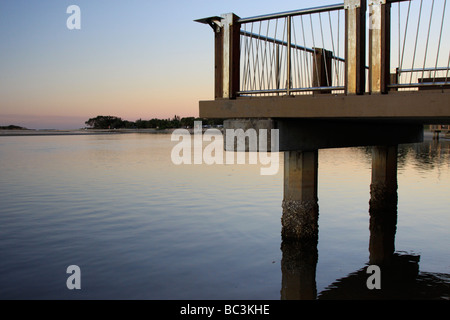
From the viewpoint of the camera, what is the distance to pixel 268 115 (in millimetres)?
8727

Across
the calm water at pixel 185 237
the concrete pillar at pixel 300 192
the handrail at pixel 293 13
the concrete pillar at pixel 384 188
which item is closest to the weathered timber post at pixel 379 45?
the handrail at pixel 293 13

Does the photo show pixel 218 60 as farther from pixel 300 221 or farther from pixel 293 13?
pixel 300 221

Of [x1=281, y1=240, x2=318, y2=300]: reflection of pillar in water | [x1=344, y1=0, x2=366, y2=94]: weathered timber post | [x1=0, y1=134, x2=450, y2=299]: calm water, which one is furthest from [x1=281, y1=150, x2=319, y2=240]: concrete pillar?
[x1=344, y1=0, x2=366, y2=94]: weathered timber post

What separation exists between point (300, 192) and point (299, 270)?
68.7 inches

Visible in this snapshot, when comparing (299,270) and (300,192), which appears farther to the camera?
(299,270)

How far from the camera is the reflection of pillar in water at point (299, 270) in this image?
9323 mm

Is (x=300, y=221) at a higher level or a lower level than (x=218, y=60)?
lower

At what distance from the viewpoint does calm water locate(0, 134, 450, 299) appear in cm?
948

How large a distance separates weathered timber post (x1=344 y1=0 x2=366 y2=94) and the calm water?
13.1ft

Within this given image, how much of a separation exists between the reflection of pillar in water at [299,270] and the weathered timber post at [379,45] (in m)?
4.15

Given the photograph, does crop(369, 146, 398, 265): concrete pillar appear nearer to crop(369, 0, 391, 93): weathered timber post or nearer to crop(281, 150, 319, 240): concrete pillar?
crop(281, 150, 319, 240): concrete pillar

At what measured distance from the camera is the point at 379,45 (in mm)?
7891

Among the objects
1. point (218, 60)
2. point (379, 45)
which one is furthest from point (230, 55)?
point (379, 45)

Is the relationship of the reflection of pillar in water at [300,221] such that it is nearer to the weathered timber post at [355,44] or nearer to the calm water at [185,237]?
the calm water at [185,237]
